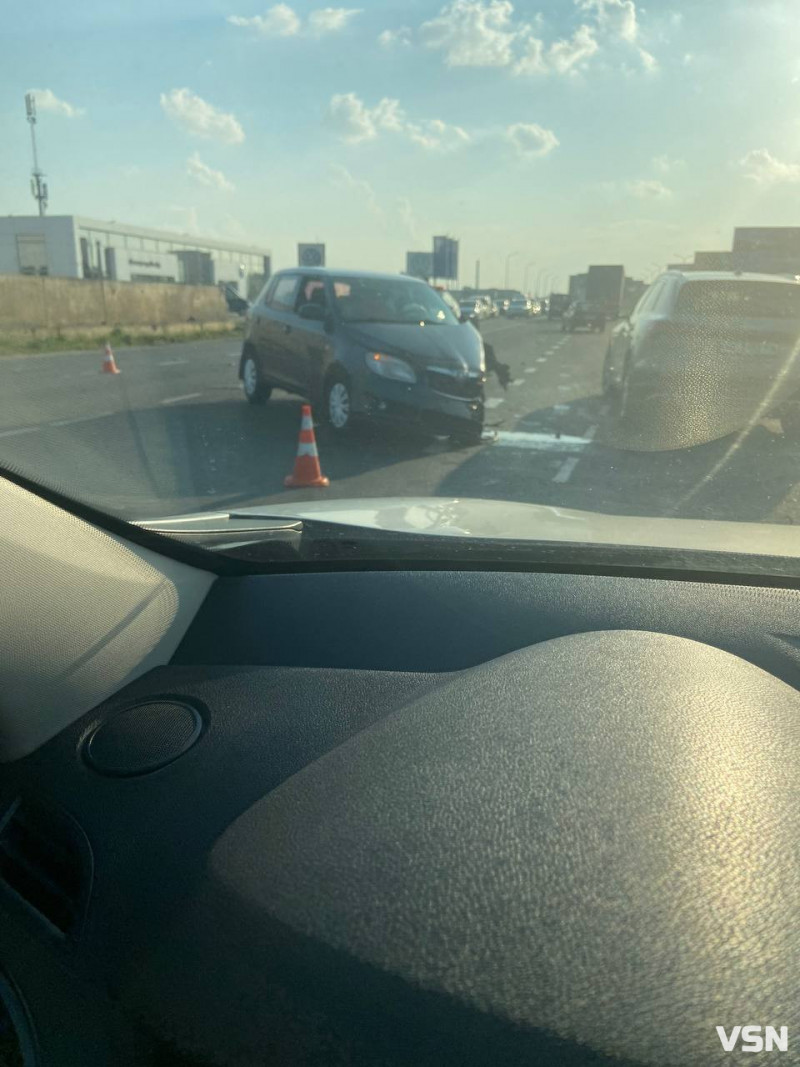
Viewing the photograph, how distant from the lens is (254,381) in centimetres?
1279

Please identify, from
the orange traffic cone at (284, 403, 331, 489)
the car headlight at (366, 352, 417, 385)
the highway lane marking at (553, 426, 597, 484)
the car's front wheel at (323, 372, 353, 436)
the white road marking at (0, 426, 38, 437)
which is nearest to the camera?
the highway lane marking at (553, 426, 597, 484)

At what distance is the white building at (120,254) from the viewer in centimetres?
3897

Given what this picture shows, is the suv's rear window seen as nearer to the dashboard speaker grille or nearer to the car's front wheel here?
the car's front wheel

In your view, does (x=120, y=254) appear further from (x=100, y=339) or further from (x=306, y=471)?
(x=306, y=471)

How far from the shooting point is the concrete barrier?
3234 cm

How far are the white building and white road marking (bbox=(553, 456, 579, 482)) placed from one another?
25660 millimetres

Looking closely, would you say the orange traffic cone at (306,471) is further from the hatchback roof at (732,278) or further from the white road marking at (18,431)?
the hatchback roof at (732,278)

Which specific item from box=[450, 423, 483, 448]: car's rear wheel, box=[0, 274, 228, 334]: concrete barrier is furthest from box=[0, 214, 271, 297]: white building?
box=[450, 423, 483, 448]: car's rear wheel

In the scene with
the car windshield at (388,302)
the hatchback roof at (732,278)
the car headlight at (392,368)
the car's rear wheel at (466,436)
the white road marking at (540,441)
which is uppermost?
the hatchback roof at (732,278)

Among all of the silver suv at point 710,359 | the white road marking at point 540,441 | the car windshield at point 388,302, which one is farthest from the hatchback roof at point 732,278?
the car windshield at point 388,302

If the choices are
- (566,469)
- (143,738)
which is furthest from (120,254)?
(143,738)

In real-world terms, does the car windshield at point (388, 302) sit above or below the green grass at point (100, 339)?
above

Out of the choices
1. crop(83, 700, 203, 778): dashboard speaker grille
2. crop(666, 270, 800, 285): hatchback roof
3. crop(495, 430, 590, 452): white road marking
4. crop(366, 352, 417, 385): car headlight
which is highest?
crop(666, 270, 800, 285): hatchback roof

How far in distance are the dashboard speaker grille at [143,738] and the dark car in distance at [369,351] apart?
7486 mm
